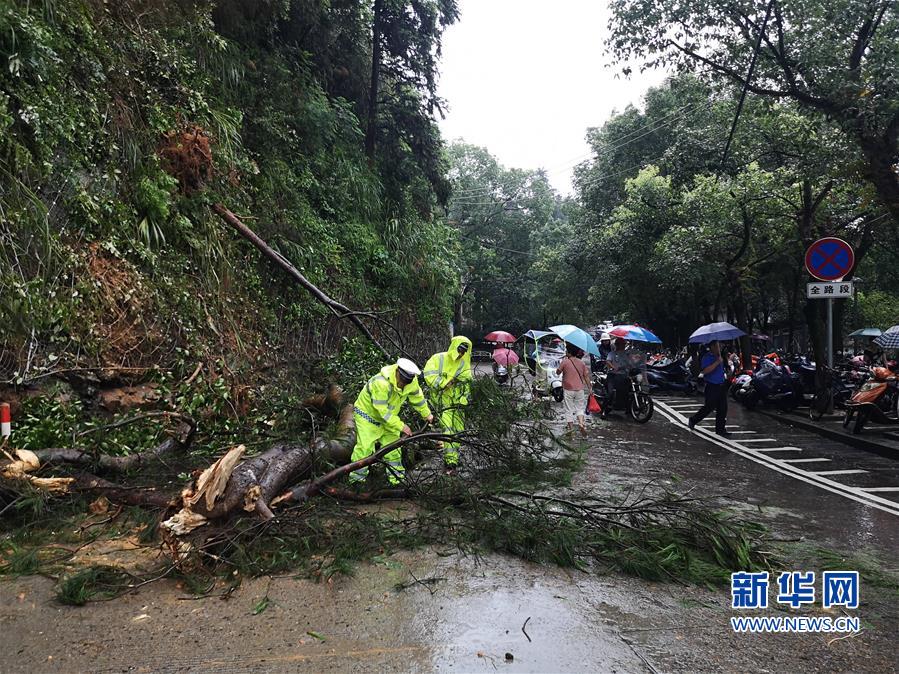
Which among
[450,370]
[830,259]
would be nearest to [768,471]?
[450,370]

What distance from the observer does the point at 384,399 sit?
19.2 ft

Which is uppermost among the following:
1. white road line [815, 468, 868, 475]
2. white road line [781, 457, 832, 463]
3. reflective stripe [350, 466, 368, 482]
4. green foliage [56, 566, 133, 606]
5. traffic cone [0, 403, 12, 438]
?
traffic cone [0, 403, 12, 438]

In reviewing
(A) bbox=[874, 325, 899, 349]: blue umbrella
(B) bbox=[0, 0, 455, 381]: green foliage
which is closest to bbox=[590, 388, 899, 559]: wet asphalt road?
(A) bbox=[874, 325, 899, 349]: blue umbrella

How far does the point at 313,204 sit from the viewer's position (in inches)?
507

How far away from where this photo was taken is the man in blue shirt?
9.88 meters

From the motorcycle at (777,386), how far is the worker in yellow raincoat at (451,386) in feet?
27.3

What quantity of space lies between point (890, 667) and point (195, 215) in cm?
889

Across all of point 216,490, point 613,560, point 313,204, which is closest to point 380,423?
point 216,490

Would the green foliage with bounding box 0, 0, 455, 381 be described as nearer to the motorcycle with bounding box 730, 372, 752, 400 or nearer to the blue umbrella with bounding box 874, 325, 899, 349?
the motorcycle with bounding box 730, 372, 752, 400

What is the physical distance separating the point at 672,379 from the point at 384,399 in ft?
44.0

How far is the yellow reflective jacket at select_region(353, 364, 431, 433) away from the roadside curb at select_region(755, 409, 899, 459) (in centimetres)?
700

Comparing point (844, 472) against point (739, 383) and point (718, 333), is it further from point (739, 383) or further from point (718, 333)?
point (739, 383)

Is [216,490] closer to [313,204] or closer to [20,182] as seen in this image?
[20,182]

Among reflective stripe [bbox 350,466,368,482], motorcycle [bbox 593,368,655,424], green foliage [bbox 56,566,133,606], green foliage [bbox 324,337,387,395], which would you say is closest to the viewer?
green foliage [bbox 56,566,133,606]
